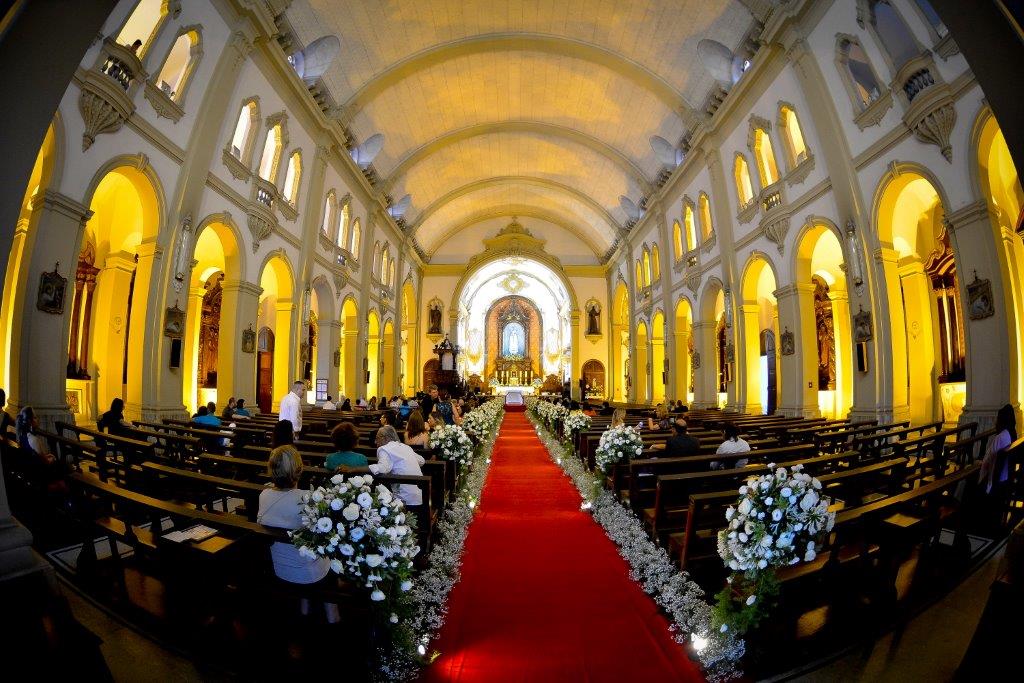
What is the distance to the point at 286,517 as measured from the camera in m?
2.78

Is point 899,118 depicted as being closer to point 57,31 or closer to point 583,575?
point 583,575

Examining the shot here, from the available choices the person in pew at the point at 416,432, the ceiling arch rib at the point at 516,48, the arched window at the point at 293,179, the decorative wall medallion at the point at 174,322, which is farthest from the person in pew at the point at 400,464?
the ceiling arch rib at the point at 516,48

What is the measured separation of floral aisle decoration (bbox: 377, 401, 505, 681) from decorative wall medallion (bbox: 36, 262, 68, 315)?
233 inches

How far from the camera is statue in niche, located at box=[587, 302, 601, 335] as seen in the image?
97.3ft

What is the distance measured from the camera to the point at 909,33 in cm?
765

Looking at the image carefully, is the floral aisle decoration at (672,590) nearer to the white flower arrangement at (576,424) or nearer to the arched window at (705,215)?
the white flower arrangement at (576,424)

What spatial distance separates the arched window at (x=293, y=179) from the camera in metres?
13.2

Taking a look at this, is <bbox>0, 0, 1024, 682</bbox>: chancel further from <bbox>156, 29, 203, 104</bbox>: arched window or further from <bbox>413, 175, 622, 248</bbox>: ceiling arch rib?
<bbox>413, 175, 622, 248</bbox>: ceiling arch rib

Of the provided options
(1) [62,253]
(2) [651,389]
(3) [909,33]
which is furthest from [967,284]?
(2) [651,389]

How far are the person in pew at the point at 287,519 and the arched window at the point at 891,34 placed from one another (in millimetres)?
10174

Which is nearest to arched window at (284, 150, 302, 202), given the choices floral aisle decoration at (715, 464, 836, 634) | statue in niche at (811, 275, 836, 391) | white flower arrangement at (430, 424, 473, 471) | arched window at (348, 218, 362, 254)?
arched window at (348, 218, 362, 254)

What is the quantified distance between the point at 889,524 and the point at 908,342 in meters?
9.17

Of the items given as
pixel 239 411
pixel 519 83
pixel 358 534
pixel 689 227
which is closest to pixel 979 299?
pixel 358 534

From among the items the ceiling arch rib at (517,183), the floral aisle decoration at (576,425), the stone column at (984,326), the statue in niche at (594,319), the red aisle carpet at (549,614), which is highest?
the ceiling arch rib at (517,183)
